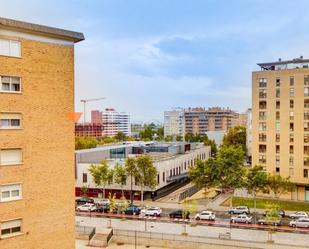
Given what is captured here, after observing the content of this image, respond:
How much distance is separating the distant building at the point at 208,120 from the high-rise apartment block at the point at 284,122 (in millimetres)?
115900

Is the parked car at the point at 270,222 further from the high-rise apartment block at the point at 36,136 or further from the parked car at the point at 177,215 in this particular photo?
the high-rise apartment block at the point at 36,136

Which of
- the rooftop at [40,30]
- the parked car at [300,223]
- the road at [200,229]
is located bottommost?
the road at [200,229]

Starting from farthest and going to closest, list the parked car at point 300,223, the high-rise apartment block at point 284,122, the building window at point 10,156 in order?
the high-rise apartment block at point 284,122, the parked car at point 300,223, the building window at point 10,156

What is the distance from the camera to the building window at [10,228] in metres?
14.6

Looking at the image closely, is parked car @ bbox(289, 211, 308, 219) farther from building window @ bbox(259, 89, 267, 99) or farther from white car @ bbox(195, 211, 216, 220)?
building window @ bbox(259, 89, 267, 99)

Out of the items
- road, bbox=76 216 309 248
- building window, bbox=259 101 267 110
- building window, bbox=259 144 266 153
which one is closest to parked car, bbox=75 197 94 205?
road, bbox=76 216 309 248

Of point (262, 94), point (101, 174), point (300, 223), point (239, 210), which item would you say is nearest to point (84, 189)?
point (101, 174)

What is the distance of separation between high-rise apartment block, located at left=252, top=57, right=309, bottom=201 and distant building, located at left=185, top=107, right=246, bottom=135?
116 m

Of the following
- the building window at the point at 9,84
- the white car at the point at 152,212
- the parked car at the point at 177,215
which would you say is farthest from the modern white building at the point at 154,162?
the building window at the point at 9,84

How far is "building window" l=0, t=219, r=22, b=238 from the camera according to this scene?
1462 cm

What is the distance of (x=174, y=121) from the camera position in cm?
18338

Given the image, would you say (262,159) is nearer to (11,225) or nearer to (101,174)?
(101,174)

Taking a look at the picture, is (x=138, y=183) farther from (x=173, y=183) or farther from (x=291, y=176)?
(x=291, y=176)

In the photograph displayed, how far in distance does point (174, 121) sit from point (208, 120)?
2060 centimetres
